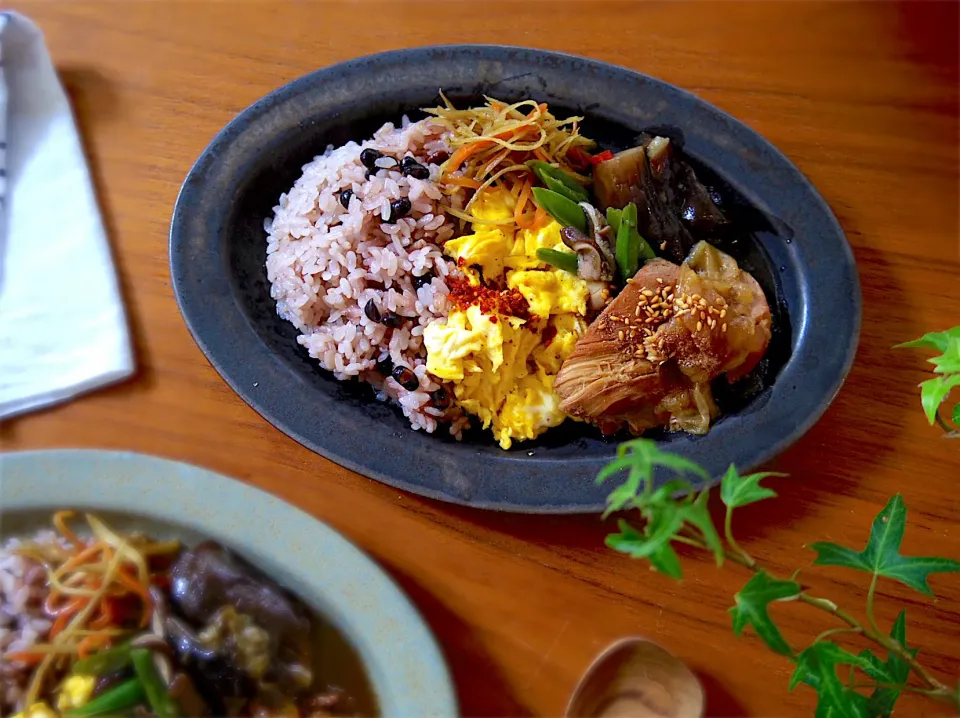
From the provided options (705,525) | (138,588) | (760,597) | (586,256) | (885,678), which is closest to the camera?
(705,525)

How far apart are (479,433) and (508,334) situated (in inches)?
9.8

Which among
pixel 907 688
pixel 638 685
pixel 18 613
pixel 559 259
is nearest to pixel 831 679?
pixel 907 688

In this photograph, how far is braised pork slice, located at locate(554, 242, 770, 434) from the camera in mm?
1491

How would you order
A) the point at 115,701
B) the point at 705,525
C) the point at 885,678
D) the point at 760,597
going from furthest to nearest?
the point at 115,701
the point at 885,678
the point at 760,597
the point at 705,525

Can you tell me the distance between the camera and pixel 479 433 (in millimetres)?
1595

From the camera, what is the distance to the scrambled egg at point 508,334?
1.52 metres

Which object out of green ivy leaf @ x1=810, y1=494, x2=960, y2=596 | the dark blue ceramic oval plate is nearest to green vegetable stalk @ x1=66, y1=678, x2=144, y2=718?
the dark blue ceramic oval plate

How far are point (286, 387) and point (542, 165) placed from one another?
80 cm

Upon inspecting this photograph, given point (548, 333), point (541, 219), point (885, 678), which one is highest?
point (541, 219)

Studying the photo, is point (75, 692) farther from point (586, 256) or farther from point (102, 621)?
point (586, 256)

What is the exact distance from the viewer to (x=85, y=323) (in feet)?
5.16

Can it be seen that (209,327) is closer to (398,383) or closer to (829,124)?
(398,383)

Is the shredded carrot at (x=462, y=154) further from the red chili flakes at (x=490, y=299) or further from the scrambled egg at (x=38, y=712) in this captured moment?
the scrambled egg at (x=38, y=712)

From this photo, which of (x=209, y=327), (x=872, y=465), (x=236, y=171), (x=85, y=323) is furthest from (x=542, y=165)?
(x=85, y=323)
